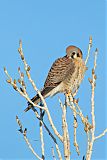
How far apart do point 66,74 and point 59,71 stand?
0.11 meters

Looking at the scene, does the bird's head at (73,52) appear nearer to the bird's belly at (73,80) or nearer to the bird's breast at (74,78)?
the bird's breast at (74,78)

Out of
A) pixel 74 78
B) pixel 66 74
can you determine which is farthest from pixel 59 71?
pixel 74 78

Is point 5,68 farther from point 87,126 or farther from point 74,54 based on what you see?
point 74,54

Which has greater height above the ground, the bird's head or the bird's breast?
the bird's head

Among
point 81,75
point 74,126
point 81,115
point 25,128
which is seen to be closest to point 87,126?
point 81,115

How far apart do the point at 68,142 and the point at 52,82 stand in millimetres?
2637

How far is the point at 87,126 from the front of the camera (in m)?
2.82

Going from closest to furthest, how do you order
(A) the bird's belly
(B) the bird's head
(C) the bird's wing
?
(A) the bird's belly, (C) the bird's wing, (B) the bird's head

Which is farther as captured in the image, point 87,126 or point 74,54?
point 74,54

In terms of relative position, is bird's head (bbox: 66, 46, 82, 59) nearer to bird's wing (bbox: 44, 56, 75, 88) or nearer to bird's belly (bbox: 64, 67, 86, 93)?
bird's wing (bbox: 44, 56, 75, 88)

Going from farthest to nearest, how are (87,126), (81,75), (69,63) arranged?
1. (69,63)
2. (81,75)
3. (87,126)

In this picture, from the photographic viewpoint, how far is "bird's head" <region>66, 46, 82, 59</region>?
571 cm

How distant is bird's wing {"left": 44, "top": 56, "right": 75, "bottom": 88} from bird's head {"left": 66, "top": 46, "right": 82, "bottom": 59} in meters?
0.07

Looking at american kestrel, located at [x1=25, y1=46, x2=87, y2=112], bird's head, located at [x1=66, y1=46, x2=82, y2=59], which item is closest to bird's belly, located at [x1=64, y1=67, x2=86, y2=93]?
american kestrel, located at [x1=25, y1=46, x2=87, y2=112]
